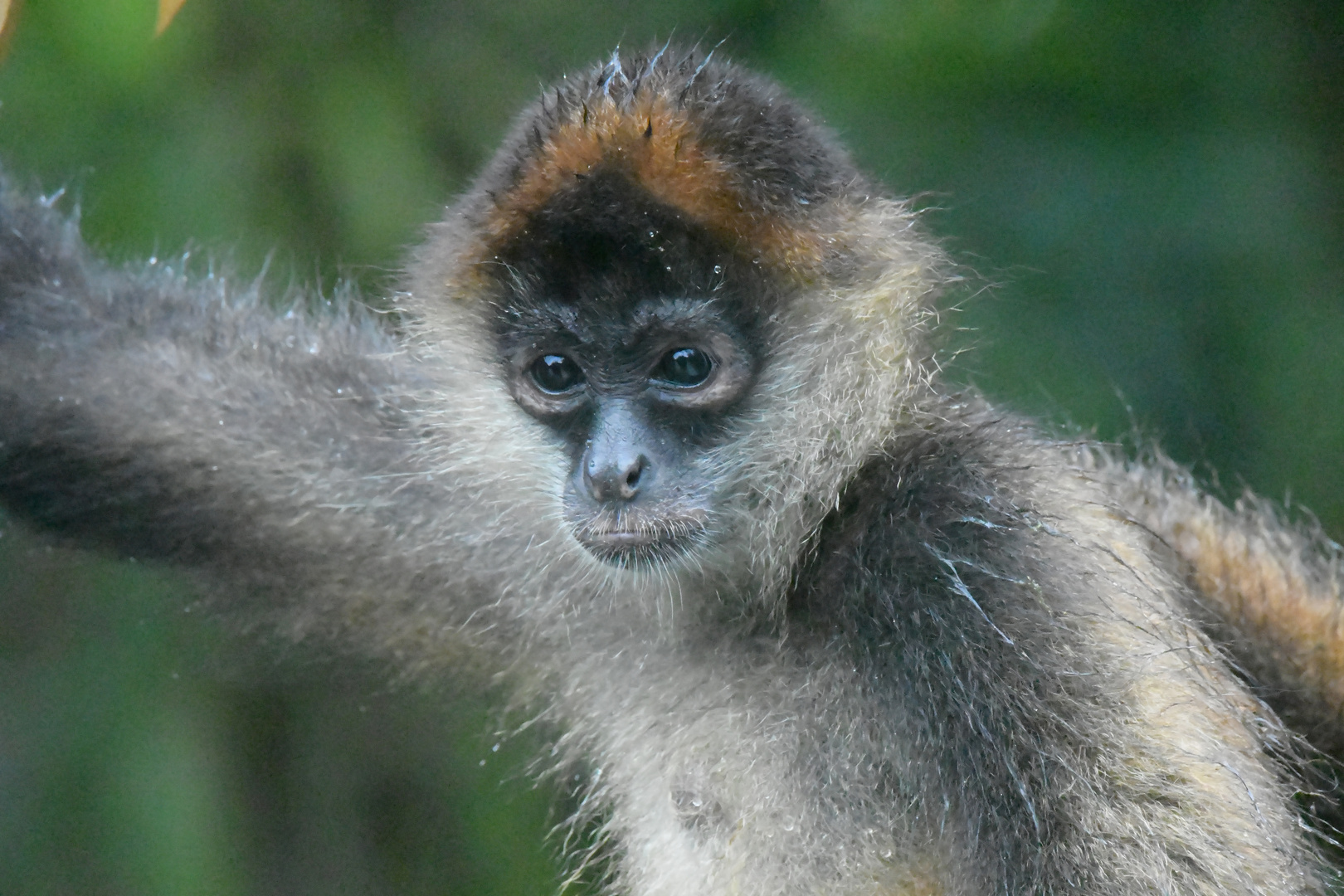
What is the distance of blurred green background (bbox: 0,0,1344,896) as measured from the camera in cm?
474

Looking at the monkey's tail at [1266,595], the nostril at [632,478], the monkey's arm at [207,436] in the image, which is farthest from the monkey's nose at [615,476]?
the monkey's tail at [1266,595]

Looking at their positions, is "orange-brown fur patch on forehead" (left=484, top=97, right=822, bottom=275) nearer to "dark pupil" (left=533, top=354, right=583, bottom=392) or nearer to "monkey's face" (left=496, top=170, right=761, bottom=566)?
"monkey's face" (left=496, top=170, right=761, bottom=566)

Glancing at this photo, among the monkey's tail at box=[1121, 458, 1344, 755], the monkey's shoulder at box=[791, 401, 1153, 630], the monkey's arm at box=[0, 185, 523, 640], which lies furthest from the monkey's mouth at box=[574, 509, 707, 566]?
the monkey's tail at box=[1121, 458, 1344, 755]

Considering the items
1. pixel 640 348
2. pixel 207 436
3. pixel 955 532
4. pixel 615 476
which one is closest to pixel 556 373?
pixel 640 348

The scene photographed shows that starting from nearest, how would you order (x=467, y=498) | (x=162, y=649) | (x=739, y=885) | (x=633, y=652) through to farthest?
(x=739, y=885) < (x=633, y=652) < (x=467, y=498) < (x=162, y=649)

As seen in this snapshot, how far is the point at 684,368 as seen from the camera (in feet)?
11.3

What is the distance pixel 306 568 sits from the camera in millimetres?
4324

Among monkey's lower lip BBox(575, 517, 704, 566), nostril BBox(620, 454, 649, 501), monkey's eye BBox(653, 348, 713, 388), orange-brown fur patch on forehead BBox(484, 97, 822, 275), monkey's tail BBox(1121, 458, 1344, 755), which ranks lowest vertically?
monkey's tail BBox(1121, 458, 1344, 755)

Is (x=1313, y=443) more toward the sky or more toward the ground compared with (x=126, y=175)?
more toward the ground

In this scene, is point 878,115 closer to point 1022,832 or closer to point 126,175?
point 126,175

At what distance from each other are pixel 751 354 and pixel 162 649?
8.37 ft

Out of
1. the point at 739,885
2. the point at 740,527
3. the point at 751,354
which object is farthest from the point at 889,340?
the point at 739,885

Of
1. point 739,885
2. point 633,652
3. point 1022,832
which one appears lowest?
point 739,885

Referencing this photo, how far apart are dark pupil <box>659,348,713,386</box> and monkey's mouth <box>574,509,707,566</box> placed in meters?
0.33
